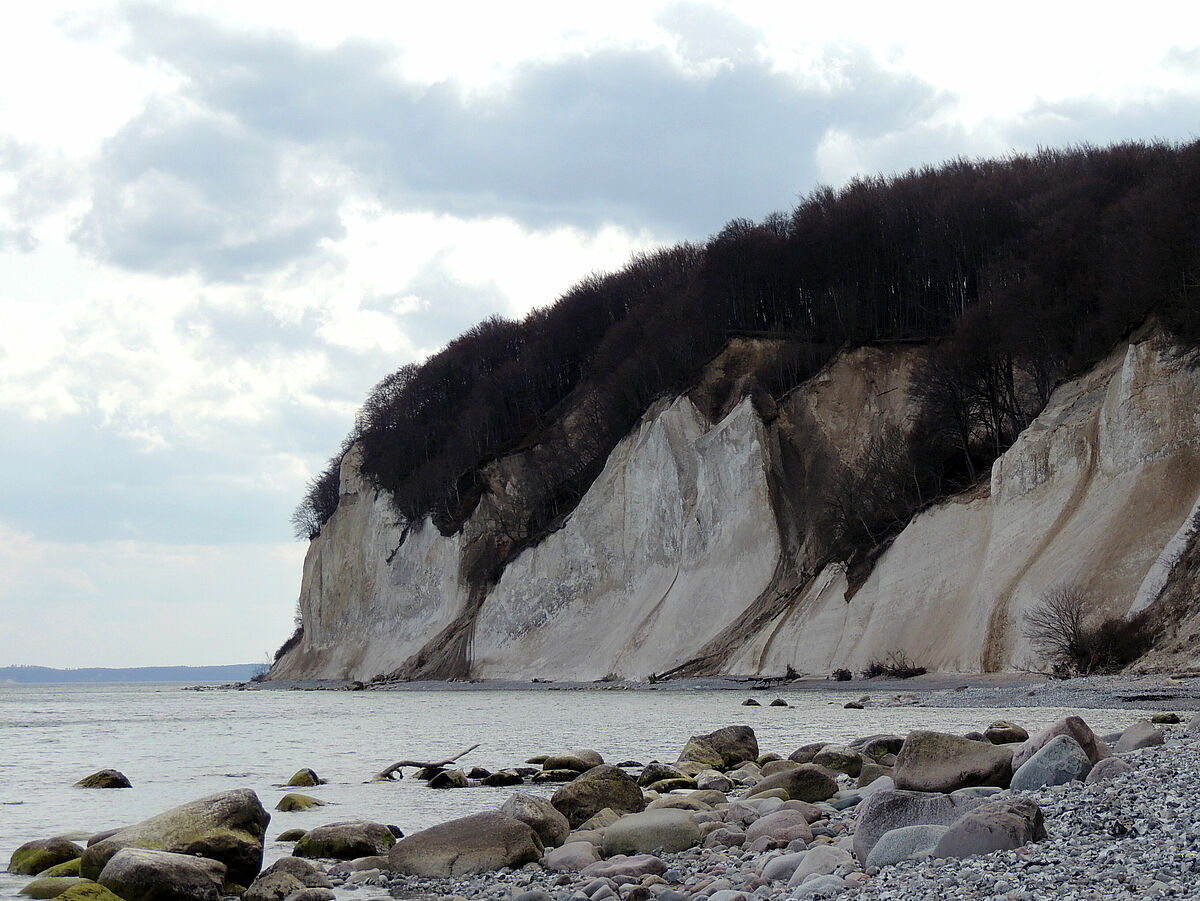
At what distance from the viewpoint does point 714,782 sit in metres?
12.4

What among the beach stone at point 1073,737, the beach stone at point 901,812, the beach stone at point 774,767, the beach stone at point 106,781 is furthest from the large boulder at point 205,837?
the beach stone at point 106,781

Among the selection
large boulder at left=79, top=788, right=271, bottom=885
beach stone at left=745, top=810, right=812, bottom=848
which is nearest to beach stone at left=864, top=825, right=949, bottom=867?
beach stone at left=745, top=810, right=812, bottom=848

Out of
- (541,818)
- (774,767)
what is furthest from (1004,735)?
(541,818)

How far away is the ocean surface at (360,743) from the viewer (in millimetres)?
12867

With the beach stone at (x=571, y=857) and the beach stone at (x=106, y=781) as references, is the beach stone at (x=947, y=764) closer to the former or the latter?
the beach stone at (x=571, y=857)

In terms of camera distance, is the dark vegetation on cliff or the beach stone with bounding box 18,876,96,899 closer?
the beach stone with bounding box 18,876,96,899

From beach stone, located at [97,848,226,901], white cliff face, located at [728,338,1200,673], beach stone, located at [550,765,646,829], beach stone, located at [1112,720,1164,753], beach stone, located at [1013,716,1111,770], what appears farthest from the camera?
white cliff face, located at [728,338,1200,673]

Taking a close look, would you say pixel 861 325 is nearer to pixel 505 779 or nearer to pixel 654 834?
pixel 505 779

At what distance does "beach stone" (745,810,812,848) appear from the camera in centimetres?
823

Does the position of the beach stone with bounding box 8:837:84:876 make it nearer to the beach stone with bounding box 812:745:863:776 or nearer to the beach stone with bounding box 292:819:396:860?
the beach stone with bounding box 292:819:396:860

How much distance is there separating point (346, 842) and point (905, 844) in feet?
17.0

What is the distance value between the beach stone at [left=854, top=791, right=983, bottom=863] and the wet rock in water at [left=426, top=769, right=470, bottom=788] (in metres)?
8.44

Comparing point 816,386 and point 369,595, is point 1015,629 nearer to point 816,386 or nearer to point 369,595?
point 816,386

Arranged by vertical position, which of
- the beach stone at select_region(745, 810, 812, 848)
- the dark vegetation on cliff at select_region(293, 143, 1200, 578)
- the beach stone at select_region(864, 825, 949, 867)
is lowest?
the beach stone at select_region(745, 810, 812, 848)
